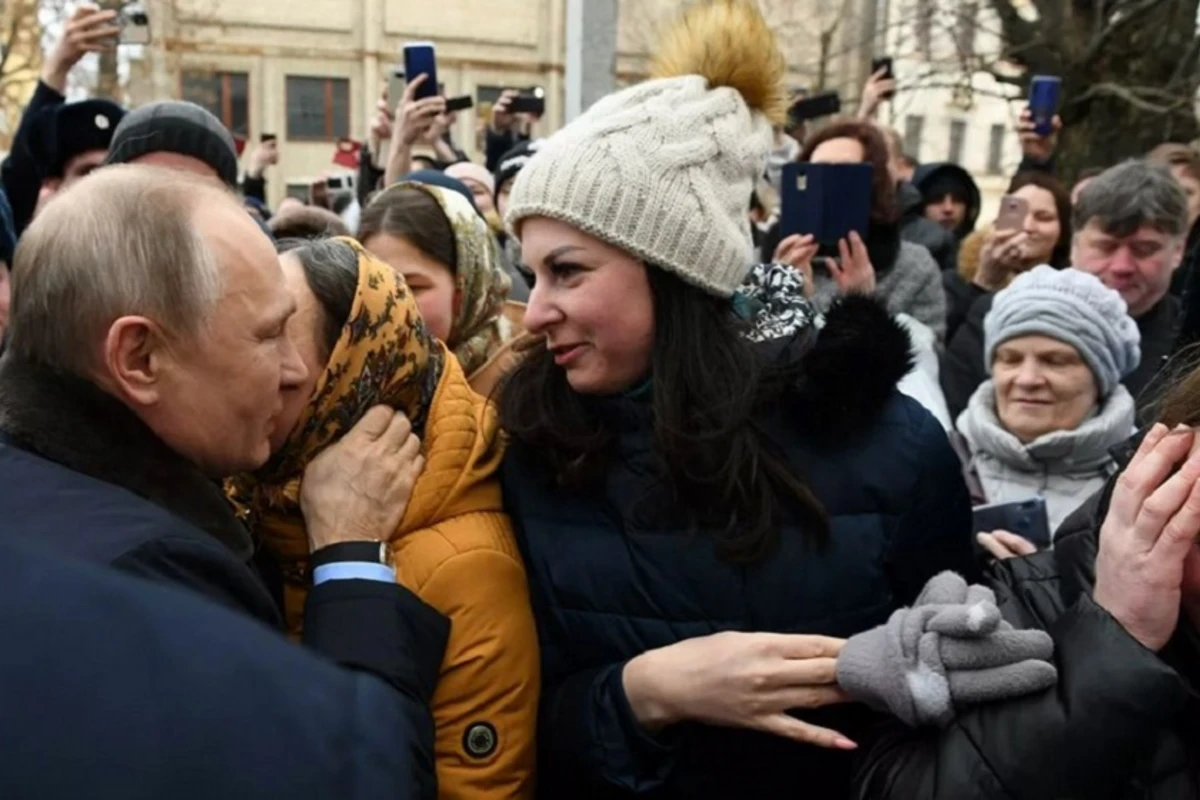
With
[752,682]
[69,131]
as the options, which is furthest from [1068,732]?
[69,131]

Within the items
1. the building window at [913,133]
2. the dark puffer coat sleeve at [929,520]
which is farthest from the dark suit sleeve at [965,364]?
the building window at [913,133]

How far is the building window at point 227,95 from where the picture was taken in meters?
29.5

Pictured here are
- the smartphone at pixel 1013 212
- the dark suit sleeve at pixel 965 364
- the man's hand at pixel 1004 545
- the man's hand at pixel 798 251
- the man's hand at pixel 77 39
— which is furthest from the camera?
the smartphone at pixel 1013 212

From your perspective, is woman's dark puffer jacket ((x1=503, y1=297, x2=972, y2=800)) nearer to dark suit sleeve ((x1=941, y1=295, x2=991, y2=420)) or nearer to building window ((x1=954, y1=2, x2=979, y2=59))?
dark suit sleeve ((x1=941, y1=295, x2=991, y2=420))

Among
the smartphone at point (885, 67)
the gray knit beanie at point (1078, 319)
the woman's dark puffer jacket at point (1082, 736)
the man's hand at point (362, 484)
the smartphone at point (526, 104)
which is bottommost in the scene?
the woman's dark puffer jacket at point (1082, 736)

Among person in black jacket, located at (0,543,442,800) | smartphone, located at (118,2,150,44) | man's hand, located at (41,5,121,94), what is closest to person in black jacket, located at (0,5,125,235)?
man's hand, located at (41,5,121,94)

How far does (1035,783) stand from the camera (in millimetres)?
1467

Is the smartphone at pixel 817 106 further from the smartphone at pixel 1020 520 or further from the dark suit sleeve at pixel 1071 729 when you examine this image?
the dark suit sleeve at pixel 1071 729

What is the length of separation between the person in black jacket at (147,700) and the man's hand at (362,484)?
3.21ft

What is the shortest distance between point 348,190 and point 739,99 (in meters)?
6.62

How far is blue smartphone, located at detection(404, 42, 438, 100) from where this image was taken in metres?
4.47

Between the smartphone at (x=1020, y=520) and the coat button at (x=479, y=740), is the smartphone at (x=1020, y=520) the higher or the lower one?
the higher one

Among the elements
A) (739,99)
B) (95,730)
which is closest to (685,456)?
(739,99)

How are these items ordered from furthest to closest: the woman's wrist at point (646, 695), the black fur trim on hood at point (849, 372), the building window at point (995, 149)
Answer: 1. the building window at point (995, 149)
2. the black fur trim on hood at point (849, 372)
3. the woman's wrist at point (646, 695)
